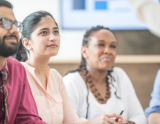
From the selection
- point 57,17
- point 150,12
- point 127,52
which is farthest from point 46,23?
point 127,52

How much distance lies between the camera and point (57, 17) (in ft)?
7.66

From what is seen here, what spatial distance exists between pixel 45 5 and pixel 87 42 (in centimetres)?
106

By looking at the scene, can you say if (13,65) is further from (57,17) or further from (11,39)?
(57,17)

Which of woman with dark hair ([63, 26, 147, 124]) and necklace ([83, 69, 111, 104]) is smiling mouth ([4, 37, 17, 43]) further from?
necklace ([83, 69, 111, 104])

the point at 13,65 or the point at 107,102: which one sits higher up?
the point at 13,65

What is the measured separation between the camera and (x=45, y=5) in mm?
2373

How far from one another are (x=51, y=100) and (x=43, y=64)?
0.60 feet

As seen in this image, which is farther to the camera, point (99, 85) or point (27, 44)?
point (99, 85)

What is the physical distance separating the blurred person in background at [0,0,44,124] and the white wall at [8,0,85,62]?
1420 millimetres

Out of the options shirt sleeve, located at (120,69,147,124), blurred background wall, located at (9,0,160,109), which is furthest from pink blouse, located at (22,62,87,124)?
blurred background wall, located at (9,0,160,109)

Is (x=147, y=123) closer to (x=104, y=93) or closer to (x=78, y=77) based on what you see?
(x=104, y=93)

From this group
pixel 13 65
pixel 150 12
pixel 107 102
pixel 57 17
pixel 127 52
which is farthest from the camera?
pixel 127 52

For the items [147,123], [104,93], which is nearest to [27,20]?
[104,93]

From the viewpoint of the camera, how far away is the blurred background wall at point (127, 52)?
2.34 metres
